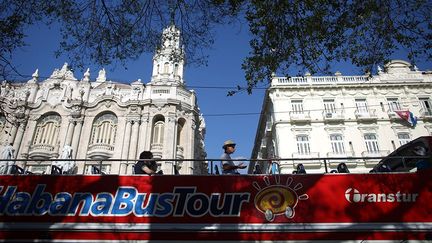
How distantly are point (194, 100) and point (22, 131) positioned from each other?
14.1m

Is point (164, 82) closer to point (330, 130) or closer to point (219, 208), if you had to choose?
point (330, 130)

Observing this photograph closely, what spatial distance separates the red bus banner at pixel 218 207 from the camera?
5.37 metres

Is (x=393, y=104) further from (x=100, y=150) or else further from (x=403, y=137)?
(x=100, y=150)

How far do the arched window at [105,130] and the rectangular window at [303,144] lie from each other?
14770mm

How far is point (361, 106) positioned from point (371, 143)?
3.33 metres

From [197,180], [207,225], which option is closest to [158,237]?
[207,225]

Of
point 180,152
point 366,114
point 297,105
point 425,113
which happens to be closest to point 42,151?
point 180,152

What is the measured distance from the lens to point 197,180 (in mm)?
6043

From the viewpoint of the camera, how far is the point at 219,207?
5684 millimetres

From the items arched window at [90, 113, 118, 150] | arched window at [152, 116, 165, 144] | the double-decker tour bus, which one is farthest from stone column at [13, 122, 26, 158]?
the double-decker tour bus

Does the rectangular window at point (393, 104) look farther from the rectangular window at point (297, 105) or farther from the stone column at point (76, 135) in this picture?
the stone column at point (76, 135)

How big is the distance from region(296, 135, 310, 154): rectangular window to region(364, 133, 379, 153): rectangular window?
468cm

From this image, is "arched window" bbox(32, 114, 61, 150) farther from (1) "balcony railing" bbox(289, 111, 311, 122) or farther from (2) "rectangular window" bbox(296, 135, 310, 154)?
(2) "rectangular window" bbox(296, 135, 310, 154)

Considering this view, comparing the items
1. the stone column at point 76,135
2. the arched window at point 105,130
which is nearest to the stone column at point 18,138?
the stone column at point 76,135
